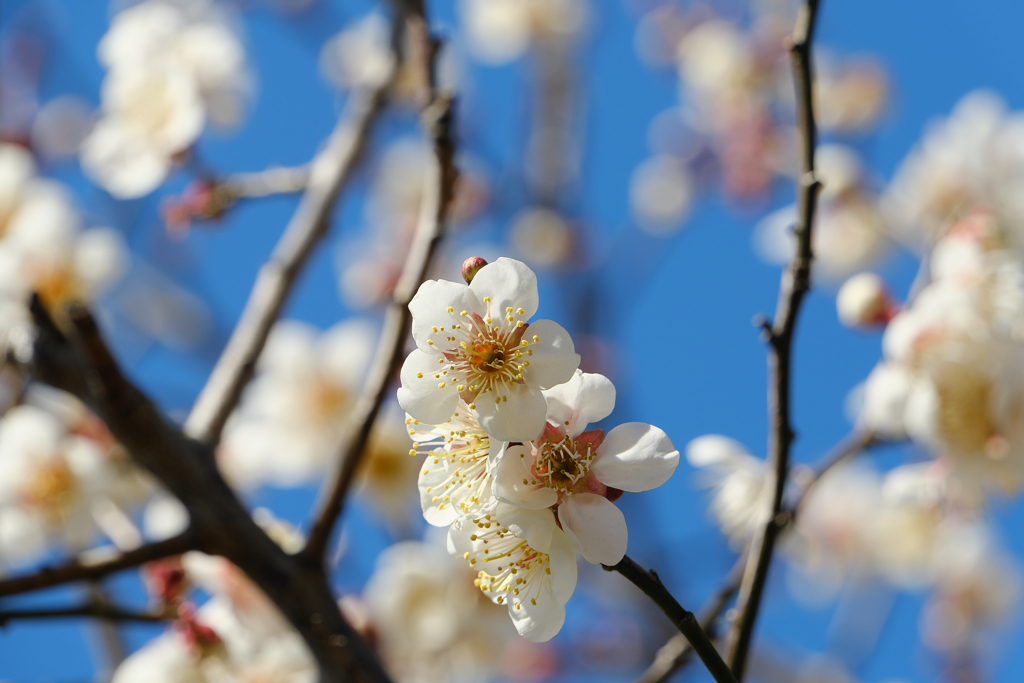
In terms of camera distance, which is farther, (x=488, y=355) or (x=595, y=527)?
(x=488, y=355)

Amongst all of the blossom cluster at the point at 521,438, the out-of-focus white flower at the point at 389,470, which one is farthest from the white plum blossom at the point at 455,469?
the out-of-focus white flower at the point at 389,470

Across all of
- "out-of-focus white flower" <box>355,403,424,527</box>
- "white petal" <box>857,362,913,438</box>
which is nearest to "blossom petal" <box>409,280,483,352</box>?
"white petal" <box>857,362,913,438</box>

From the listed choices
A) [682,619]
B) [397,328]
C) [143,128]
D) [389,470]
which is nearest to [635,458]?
[682,619]

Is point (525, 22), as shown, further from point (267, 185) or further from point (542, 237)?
point (267, 185)

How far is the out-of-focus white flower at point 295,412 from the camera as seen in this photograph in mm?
2910

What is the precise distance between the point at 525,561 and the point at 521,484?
0.20 meters

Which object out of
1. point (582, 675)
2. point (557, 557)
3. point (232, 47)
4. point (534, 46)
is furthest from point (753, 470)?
point (534, 46)

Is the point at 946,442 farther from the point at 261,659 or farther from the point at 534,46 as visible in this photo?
the point at 534,46

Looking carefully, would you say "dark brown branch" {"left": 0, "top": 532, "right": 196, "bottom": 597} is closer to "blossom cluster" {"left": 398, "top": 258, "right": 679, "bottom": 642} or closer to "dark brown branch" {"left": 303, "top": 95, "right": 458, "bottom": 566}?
"dark brown branch" {"left": 303, "top": 95, "right": 458, "bottom": 566}

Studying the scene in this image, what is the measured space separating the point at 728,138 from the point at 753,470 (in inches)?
150

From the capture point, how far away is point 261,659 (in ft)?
5.43

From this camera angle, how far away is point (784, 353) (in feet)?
3.55

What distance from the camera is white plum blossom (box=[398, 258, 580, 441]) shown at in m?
0.80

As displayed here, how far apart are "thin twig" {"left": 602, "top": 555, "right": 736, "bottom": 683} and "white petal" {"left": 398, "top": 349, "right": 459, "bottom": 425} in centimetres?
24
